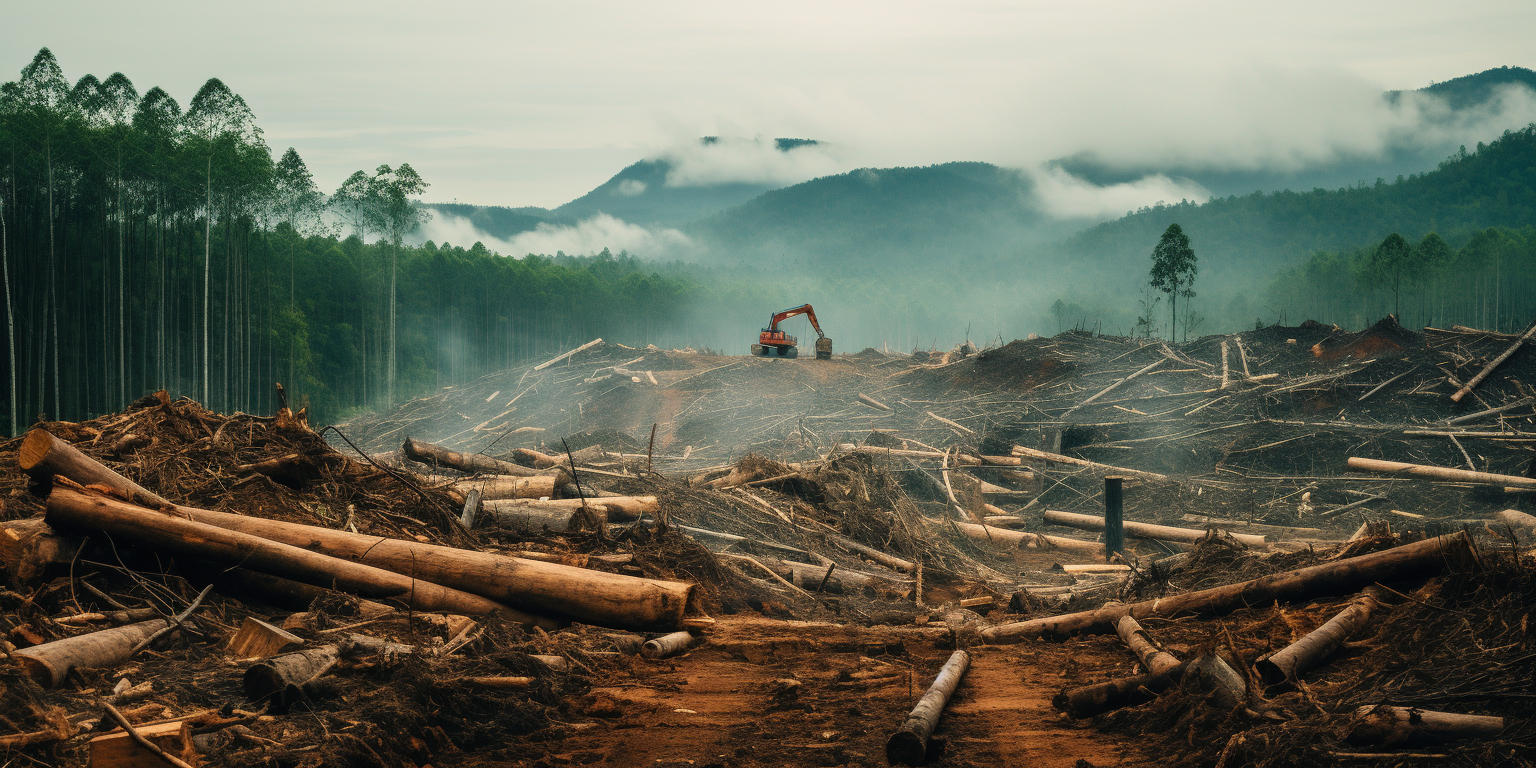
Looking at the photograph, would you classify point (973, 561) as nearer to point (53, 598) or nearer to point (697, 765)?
point (697, 765)

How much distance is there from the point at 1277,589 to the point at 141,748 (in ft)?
21.7

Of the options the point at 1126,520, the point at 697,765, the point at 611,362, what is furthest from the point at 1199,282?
the point at 697,765

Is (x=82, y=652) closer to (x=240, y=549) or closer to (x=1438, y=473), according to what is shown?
(x=240, y=549)

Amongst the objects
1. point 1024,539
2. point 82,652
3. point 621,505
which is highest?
point 82,652

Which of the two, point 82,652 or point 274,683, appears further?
point 82,652

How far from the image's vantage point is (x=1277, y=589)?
243 inches

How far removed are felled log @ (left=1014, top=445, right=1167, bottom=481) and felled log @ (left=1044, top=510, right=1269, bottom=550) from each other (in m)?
2.15

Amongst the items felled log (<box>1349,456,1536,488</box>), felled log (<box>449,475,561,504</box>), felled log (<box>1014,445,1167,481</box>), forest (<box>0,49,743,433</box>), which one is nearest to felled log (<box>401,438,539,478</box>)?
felled log (<box>449,475,561,504</box>)

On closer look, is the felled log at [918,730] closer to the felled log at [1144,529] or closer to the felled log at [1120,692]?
the felled log at [1120,692]

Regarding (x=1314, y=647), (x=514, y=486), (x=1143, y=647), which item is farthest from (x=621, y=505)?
(x=1314, y=647)

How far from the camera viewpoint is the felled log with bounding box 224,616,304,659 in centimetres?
493

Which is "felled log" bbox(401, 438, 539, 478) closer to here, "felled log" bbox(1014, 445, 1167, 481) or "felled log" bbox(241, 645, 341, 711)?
"felled log" bbox(241, 645, 341, 711)

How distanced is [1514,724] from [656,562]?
622 centimetres

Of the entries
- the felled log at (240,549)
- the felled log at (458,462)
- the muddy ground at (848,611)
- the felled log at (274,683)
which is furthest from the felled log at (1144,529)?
the felled log at (274,683)
